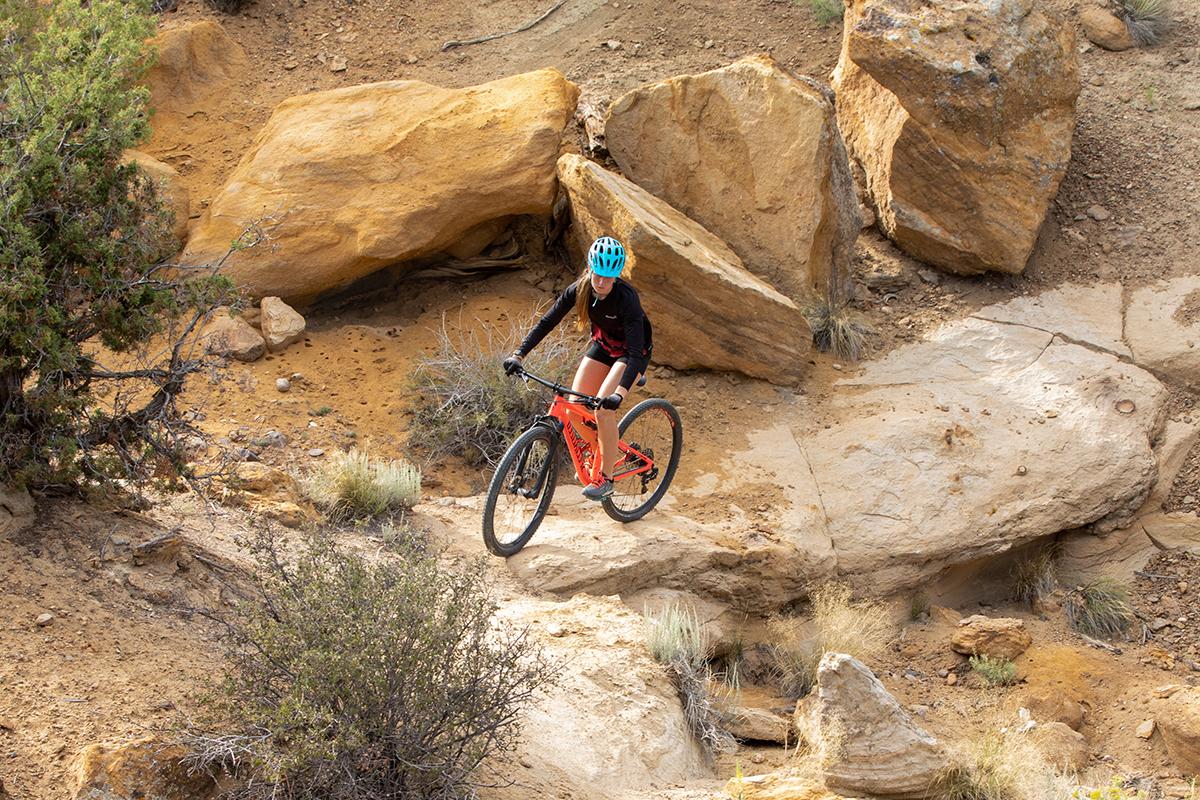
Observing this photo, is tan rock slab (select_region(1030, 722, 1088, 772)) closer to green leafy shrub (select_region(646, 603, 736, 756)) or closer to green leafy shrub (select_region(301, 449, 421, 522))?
green leafy shrub (select_region(646, 603, 736, 756))

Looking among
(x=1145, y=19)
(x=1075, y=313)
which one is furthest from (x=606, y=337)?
(x=1145, y=19)

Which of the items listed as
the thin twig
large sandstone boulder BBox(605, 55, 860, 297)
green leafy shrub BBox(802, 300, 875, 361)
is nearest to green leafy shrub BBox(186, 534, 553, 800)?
green leafy shrub BBox(802, 300, 875, 361)

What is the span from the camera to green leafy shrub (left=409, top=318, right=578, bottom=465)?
855 cm

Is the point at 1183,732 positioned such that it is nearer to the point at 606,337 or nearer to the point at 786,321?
the point at 606,337

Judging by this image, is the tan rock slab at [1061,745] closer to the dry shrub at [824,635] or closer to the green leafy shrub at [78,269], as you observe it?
the dry shrub at [824,635]

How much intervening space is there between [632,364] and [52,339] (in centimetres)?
313

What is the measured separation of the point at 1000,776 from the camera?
5828mm

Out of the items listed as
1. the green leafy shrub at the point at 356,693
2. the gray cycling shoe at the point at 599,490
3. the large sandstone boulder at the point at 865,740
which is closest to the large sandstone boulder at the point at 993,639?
the large sandstone boulder at the point at 865,740

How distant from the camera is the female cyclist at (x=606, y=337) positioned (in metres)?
6.76

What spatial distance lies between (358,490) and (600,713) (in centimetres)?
239

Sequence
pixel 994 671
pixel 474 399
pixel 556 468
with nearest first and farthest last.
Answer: pixel 556 468 < pixel 994 671 < pixel 474 399

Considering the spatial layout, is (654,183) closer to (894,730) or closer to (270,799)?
(894,730)

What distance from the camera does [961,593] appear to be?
29.3 feet

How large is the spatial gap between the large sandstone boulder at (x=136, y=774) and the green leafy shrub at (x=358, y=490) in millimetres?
3050
